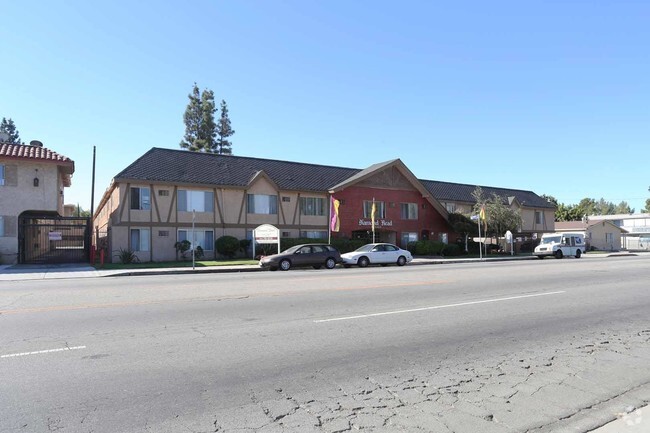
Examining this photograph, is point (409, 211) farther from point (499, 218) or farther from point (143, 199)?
point (143, 199)

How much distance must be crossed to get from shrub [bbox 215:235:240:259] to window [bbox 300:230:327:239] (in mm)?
6568

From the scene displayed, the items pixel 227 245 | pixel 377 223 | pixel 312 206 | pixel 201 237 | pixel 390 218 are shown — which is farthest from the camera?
pixel 390 218

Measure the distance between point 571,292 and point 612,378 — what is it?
Result: 813 cm

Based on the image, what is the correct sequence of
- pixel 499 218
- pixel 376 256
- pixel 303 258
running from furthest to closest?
1. pixel 499 218
2. pixel 376 256
3. pixel 303 258

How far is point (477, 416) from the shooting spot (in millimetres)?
4367

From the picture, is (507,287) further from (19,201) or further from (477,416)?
(19,201)

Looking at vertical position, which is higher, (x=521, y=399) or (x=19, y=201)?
(x=19, y=201)

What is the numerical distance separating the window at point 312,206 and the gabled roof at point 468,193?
43.6ft

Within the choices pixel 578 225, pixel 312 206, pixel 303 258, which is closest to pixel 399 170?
pixel 312 206

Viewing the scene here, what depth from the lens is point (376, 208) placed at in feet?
132

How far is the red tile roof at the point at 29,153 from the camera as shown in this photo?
26.5 metres

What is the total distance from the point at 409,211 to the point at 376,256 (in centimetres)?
1534

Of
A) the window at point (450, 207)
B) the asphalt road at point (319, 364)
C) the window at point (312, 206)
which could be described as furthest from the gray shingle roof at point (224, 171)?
the asphalt road at point (319, 364)

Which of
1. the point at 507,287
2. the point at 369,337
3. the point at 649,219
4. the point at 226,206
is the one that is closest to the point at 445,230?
the point at 226,206
